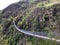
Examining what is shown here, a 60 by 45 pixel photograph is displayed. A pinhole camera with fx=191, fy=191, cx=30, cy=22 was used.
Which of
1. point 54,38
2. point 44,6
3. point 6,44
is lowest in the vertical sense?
point 6,44

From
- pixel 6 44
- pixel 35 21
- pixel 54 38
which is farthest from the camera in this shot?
pixel 6 44

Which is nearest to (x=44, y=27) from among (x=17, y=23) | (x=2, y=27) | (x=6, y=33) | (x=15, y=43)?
(x=15, y=43)

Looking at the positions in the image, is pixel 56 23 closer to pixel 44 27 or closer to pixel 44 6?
pixel 44 27

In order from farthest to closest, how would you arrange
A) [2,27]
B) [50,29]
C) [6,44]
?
[2,27]
[6,44]
[50,29]

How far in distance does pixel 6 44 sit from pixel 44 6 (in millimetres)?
4189

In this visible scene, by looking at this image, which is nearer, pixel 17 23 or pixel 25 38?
pixel 25 38

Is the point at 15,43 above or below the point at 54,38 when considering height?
below

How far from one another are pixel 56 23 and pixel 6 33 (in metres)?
5.97

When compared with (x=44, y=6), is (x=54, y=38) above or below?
below

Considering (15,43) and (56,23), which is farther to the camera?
(15,43)

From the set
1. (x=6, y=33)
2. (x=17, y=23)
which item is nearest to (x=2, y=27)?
(x=6, y=33)

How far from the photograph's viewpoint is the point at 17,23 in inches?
601

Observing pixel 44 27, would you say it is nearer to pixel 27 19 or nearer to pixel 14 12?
pixel 27 19

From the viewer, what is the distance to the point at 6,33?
52.8ft
